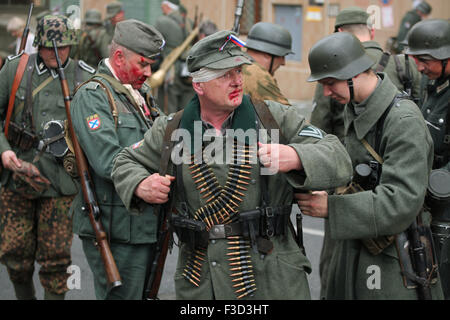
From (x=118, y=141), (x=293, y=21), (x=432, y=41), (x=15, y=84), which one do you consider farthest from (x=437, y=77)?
(x=293, y=21)

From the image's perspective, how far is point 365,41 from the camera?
6.27 metres

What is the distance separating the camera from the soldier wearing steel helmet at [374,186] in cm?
349

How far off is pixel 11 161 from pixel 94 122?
4.33 feet

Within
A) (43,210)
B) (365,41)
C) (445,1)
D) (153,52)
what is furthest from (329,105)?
(445,1)

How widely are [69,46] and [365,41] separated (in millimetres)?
2597

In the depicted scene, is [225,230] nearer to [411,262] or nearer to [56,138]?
[411,262]

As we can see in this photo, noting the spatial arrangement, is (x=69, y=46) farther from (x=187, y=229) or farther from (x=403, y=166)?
(x=403, y=166)

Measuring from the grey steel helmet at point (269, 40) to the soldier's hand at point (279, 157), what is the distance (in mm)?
3174

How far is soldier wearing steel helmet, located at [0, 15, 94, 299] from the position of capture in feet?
18.0

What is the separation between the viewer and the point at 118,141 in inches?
178

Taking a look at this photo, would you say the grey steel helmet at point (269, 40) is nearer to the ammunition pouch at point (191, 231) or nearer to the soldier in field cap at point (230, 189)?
the soldier in field cap at point (230, 189)

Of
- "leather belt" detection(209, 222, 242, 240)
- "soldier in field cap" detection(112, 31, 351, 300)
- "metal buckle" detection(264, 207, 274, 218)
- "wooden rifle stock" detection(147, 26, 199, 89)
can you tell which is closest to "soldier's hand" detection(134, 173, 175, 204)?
"soldier in field cap" detection(112, 31, 351, 300)

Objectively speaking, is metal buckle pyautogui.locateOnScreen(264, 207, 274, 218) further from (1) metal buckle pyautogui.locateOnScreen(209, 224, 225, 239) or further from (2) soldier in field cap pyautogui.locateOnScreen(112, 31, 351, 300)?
(1) metal buckle pyautogui.locateOnScreen(209, 224, 225, 239)

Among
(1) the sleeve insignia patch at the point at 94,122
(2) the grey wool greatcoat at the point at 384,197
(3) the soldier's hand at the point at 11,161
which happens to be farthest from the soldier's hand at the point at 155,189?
(3) the soldier's hand at the point at 11,161
